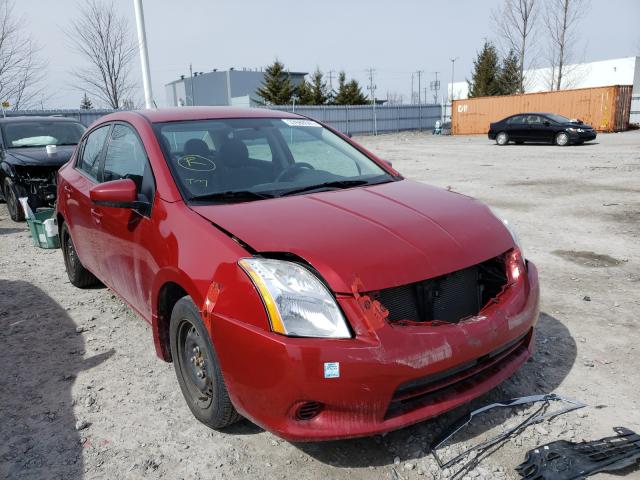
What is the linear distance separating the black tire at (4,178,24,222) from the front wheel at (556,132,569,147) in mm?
20393

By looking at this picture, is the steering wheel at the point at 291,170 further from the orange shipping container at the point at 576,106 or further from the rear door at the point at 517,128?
the orange shipping container at the point at 576,106

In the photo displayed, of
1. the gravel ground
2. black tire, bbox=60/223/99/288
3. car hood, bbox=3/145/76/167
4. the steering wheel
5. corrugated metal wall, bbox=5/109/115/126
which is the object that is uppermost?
corrugated metal wall, bbox=5/109/115/126

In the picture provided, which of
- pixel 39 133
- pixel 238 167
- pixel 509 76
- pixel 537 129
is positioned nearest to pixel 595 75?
pixel 509 76

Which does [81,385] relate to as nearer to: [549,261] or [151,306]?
[151,306]

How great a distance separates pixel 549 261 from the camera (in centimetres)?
550

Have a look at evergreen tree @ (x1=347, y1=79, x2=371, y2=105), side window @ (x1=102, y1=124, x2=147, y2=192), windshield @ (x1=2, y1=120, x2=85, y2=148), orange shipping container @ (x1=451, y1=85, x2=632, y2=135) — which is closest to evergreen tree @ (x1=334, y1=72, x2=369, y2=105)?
evergreen tree @ (x1=347, y1=79, x2=371, y2=105)

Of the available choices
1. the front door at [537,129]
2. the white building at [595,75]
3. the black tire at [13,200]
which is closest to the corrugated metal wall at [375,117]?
the front door at [537,129]

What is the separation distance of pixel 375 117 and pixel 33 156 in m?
31.7

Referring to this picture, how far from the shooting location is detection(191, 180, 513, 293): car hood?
223 centimetres

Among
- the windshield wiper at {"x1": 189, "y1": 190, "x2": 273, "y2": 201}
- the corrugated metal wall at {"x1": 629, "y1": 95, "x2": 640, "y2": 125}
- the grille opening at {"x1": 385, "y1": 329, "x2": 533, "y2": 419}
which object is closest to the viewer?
the grille opening at {"x1": 385, "y1": 329, "x2": 533, "y2": 419}

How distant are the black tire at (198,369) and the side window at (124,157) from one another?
97cm

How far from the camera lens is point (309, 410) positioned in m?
2.17

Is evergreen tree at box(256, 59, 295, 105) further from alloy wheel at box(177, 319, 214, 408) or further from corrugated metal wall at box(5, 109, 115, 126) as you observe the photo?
alloy wheel at box(177, 319, 214, 408)

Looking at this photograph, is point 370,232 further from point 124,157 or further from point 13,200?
point 13,200
